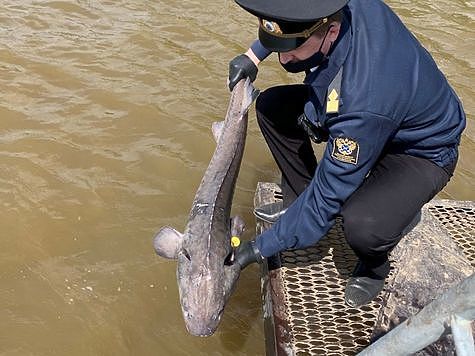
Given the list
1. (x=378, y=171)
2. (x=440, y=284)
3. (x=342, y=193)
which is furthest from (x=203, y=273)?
(x=440, y=284)

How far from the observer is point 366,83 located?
2641 millimetres

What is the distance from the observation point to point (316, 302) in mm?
3205

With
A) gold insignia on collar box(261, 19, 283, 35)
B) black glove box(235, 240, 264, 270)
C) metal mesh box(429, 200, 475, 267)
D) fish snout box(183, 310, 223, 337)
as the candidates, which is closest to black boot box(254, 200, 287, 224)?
black glove box(235, 240, 264, 270)

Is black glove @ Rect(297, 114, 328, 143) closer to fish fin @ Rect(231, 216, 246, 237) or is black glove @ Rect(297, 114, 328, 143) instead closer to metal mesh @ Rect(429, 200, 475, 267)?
fish fin @ Rect(231, 216, 246, 237)

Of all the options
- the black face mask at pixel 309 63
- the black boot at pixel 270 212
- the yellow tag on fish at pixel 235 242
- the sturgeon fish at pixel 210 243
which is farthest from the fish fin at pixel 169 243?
the black face mask at pixel 309 63

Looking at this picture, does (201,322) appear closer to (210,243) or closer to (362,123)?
(210,243)

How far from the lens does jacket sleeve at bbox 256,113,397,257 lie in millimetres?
2666

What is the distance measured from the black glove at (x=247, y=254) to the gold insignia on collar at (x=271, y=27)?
108cm

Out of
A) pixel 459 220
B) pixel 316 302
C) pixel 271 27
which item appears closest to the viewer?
pixel 271 27

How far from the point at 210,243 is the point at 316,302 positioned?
671mm

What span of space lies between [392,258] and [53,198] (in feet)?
7.51

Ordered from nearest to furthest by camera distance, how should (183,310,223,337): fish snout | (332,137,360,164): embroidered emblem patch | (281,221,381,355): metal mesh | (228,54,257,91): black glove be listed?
(332,137,360,164): embroidered emblem patch → (183,310,223,337): fish snout → (281,221,381,355): metal mesh → (228,54,257,91): black glove

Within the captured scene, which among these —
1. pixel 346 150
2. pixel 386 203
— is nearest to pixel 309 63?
pixel 346 150

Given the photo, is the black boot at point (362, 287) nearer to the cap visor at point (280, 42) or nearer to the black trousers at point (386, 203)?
the black trousers at point (386, 203)
